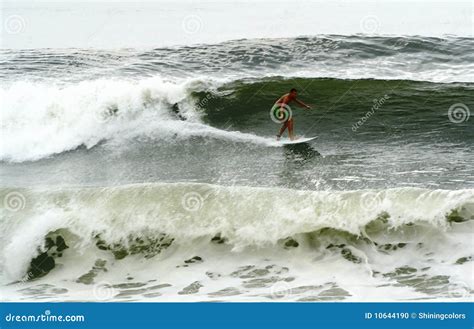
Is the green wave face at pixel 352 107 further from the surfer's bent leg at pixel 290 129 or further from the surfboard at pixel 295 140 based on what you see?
the surfer's bent leg at pixel 290 129

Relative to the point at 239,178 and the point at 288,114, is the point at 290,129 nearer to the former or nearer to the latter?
the point at 288,114

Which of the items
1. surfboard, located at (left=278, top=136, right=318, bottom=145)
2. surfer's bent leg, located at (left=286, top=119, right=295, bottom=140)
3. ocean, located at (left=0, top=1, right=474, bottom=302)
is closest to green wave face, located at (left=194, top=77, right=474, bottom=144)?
ocean, located at (left=0, top=1, right=474, bottom=302)

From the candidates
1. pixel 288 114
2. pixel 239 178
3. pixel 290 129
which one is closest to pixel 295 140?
pixel 290 129

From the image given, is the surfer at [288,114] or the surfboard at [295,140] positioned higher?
the surfer at [288,114]

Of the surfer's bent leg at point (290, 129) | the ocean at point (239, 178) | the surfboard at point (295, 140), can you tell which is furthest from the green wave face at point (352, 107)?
the surfer's bent leg at point (290, 129)

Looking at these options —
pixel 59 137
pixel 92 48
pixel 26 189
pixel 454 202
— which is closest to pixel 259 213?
pixel 454 202

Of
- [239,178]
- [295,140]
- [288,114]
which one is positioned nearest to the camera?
[239,178]

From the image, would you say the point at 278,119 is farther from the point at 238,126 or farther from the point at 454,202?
the point at 454,202

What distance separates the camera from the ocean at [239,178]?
24.4 ft

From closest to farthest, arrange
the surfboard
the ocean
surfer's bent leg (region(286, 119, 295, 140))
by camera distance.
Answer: the ocean, the surfboard, surfer's bent leg (region(286, 119, 295, 140))

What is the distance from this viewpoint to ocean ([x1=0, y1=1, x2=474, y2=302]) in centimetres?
745

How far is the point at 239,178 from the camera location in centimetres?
987

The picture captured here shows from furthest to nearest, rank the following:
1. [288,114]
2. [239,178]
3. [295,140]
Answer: [288,114]
[295,140]
[239,178]

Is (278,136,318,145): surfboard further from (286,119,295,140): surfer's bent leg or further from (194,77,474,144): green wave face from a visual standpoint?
(194,77,474,144): green wave face
